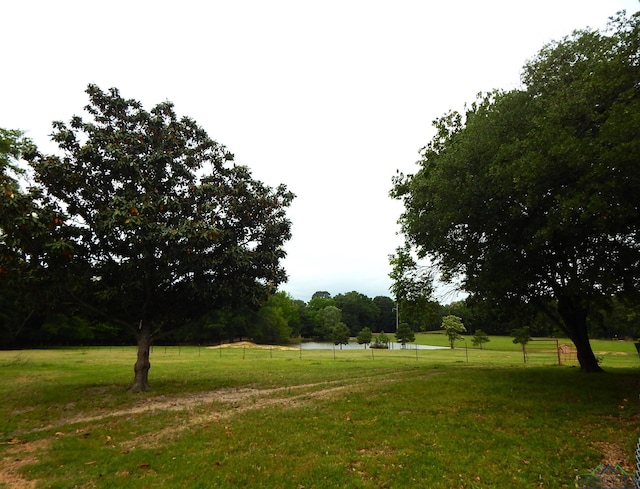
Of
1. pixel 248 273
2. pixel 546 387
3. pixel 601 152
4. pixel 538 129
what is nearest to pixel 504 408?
pixel 546 387

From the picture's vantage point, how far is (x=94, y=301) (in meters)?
15.8

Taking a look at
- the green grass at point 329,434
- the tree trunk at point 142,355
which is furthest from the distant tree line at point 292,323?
the green grass at point 329,434

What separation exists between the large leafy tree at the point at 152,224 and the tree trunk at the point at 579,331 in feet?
46.8

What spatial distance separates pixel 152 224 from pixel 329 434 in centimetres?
892

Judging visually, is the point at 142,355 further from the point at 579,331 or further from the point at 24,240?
the point at 579,331

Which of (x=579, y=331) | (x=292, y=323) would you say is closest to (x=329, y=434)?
(x=579, y=331)

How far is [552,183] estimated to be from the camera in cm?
1117

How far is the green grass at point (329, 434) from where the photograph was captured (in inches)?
285

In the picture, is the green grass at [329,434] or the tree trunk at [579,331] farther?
the tree trunk at [579,331]

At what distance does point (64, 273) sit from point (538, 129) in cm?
1690

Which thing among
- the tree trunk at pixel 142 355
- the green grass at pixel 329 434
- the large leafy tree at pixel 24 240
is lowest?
the green grass at pixel 329 434

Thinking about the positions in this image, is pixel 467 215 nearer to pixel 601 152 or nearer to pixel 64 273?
pixel 601 152

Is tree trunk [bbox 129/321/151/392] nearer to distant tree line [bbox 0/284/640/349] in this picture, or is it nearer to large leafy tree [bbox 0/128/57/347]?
distant tree line [bbox 0/284/640/349]

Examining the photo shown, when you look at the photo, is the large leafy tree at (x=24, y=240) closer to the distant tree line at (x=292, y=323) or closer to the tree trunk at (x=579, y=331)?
the distant tree line at (x=292, y=323)
